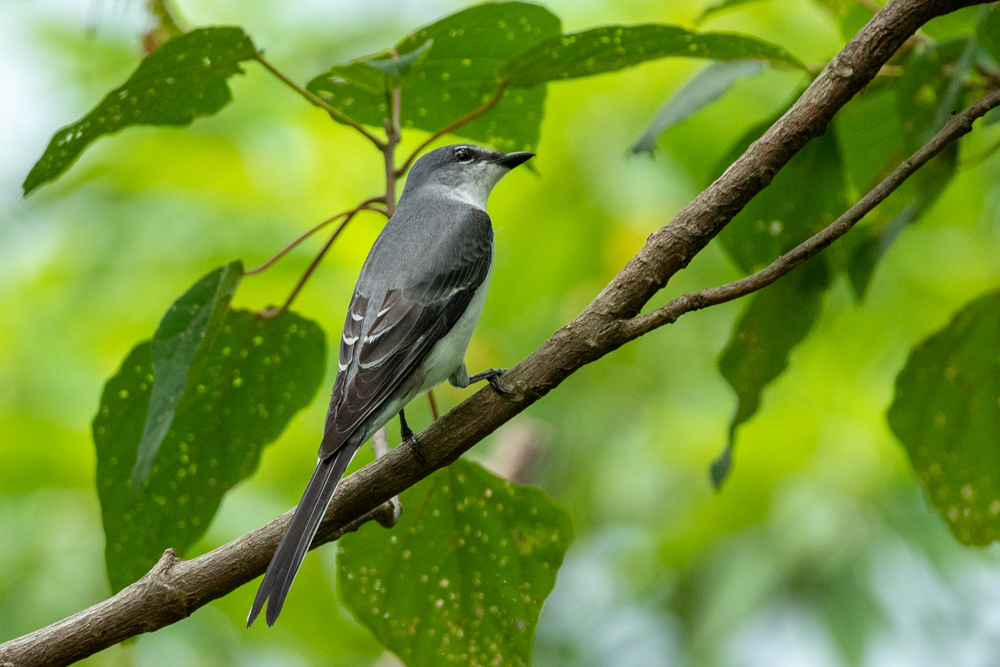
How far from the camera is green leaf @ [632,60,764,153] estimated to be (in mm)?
2438

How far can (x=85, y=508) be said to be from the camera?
4.16 metres

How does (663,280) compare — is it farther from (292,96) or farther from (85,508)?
(292,96)

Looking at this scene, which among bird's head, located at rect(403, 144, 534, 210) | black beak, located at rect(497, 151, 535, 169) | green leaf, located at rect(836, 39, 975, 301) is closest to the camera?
green leaf, located at rect(836, 39, 975, 301)

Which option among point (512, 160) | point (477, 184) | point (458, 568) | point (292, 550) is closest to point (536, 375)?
point (292, 550)

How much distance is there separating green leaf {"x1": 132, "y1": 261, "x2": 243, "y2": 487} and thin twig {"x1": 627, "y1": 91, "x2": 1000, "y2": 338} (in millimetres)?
1076

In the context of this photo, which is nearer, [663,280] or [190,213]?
[663,280]

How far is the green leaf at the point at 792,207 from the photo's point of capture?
2682 mm

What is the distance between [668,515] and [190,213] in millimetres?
3039

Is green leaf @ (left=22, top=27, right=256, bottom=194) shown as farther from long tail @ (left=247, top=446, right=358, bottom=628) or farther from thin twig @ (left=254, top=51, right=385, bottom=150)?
long tail @ (left=247, top=446, right=358, bottom=628)

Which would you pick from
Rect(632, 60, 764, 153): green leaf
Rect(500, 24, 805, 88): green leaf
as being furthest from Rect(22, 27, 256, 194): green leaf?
Rect(632, 60, 764, 153): green leaf

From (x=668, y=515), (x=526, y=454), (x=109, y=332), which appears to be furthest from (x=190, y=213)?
(x=668, y=515)

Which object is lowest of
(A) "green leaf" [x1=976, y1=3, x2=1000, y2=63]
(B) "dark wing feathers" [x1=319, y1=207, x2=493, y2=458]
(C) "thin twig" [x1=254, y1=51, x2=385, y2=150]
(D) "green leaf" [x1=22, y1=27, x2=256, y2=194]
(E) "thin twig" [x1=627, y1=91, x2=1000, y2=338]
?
(B) "dark wing feathers" [x1=319, y1=207, x2=493, y2=458]

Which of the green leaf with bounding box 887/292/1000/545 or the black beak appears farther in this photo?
the black beak

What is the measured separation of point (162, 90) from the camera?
2441mm
